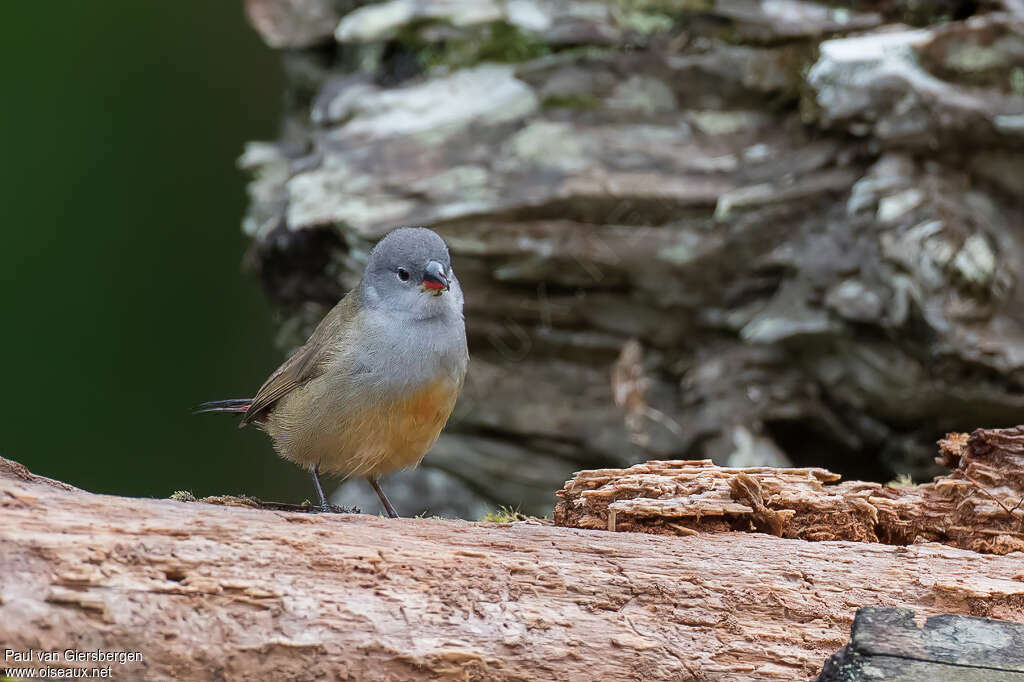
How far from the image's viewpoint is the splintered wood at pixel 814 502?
11.2 feet

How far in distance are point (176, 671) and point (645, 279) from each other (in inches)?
153

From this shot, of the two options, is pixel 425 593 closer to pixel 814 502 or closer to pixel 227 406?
pixel 814 502

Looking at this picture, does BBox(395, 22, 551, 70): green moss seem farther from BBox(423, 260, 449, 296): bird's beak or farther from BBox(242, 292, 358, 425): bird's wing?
BBox(423, 260, 449, 296): bird's beak

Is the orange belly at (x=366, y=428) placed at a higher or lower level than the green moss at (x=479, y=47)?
lower

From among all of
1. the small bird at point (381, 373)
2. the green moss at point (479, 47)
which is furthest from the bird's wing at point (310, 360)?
the green moss at point (479, 47)

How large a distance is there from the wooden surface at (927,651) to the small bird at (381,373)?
6.18 feet

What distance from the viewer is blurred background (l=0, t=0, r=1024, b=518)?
535cm

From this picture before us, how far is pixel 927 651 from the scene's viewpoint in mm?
2662

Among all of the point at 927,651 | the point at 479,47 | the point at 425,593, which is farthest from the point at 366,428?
the point at 479,47

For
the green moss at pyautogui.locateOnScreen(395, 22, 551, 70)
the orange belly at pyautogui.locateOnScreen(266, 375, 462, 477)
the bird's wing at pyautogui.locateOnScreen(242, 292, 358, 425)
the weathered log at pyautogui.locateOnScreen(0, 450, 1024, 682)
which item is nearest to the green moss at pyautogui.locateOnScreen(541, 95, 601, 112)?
the green moss at pyautogui.locateOnScreen(395, 22, 551, 70)

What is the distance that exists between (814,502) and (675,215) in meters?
2.70

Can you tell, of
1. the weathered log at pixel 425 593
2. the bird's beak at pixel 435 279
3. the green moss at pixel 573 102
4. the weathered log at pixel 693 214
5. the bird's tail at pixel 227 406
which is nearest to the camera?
the weathered log at pixel 425 593

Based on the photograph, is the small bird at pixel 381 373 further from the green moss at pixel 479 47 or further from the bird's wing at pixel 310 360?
the green moss at pixel 479 47

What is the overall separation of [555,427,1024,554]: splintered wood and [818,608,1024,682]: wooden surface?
0.69 meters
